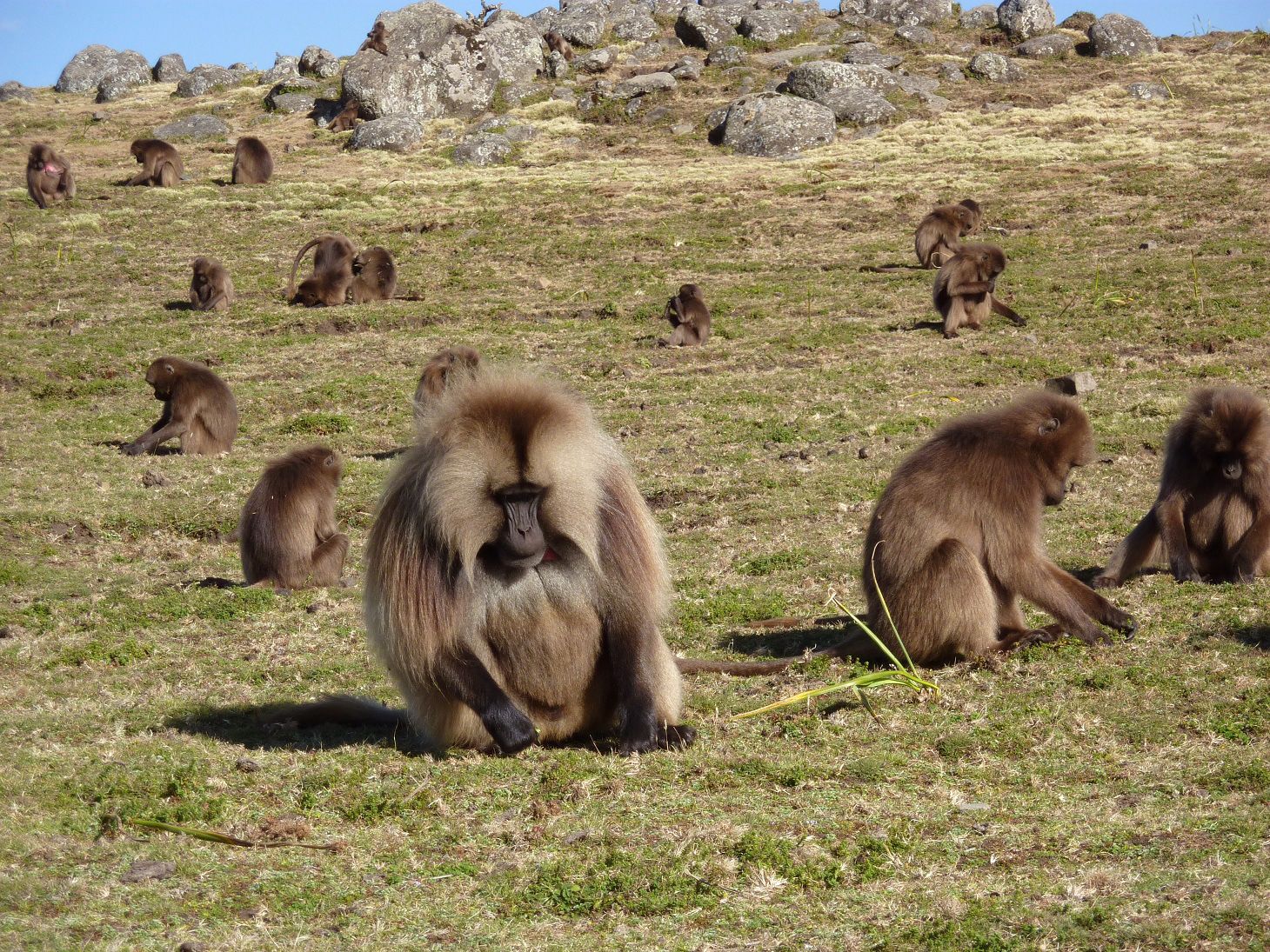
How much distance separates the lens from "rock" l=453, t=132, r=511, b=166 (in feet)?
130

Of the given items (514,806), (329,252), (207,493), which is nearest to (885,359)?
(207,493)

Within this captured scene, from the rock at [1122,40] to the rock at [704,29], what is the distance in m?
13.1

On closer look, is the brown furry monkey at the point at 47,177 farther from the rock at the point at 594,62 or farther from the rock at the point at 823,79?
the rock at the point at 823,79

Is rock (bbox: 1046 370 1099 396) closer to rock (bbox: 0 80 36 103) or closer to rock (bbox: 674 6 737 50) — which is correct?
rock (bbox: 674 6 737 50)

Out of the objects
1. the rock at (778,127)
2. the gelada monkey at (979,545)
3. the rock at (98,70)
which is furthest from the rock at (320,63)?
the gelada monkey at (979,545)

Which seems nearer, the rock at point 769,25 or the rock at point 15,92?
the rock at point 769,25

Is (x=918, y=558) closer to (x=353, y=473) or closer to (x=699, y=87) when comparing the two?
(x=353, y=473)

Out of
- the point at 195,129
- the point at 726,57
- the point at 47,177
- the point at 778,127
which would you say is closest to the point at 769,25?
the point at 726,57

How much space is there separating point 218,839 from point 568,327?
56.2ft

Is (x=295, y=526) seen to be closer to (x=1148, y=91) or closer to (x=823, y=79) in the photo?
(x=823, y=79)

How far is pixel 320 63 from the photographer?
170 ft

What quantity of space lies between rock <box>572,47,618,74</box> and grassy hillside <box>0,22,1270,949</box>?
608 inches

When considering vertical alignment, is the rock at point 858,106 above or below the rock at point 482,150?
above

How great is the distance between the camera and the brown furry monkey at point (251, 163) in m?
35.7
